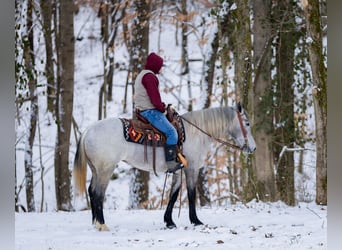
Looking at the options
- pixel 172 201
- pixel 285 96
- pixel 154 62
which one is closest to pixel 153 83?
pixel 154 62

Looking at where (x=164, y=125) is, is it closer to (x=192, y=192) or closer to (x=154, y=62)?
(x=154, y=62)

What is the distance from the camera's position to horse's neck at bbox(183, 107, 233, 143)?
6055 millimetres

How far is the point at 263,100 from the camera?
9148 millimetres

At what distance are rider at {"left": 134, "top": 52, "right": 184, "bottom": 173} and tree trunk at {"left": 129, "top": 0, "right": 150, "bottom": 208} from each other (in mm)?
4116

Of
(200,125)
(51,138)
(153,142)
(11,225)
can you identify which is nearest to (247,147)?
(200,125)

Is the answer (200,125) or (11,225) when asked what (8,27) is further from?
(200,125)

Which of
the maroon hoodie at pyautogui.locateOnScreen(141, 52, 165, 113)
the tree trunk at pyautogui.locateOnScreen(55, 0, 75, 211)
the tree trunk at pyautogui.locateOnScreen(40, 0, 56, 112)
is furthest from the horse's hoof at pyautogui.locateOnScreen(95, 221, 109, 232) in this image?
the tree trunk at pyautogui.locateOnScreen(40, 0, 56, 112)

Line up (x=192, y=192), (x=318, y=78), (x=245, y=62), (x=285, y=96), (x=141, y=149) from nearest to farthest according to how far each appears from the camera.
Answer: (x=141, y=149), (x=192, y=192), (x=318, y=78), (x=245, y=62), (x=285, y=96)

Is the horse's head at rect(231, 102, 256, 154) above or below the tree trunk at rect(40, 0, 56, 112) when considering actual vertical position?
below

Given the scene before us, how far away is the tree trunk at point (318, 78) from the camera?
682cm

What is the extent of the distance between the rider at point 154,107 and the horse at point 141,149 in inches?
5.2

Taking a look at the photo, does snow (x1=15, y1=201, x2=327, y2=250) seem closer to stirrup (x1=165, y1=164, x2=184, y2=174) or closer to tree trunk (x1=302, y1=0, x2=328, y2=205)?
tree trunk (x1=302, y1=0, x2=328, y2=205)

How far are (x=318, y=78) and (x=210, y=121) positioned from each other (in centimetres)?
169

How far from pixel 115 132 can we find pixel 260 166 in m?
4.06
